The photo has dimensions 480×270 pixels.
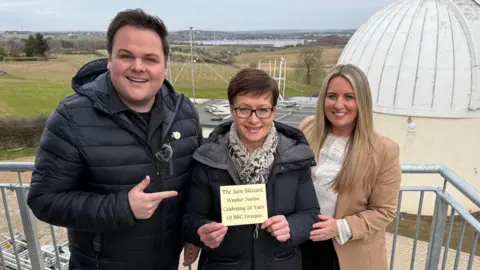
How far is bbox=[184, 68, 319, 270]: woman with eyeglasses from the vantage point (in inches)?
78.3

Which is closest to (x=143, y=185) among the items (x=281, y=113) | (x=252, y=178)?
(x=252, y=178)

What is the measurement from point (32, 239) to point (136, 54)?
251cm

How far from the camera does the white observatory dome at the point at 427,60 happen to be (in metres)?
10.4

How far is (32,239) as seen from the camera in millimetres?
3336

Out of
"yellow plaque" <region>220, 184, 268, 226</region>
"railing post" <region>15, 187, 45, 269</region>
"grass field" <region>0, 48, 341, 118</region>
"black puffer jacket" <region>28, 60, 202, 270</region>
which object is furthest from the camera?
"grass field" <region>0, 48, 341, 118</region>

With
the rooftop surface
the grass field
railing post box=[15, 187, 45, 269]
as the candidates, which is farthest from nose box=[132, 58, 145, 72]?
the grass field

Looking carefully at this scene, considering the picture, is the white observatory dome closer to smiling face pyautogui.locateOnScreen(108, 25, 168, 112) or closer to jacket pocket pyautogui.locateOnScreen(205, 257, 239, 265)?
jacket pocket pyautogui.locateOnScreen(205, 257, 239, 265)

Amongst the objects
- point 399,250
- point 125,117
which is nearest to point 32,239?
point 125,117

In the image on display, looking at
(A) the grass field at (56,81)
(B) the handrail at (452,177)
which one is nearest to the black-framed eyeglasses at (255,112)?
(B) the handrail at (452,177)

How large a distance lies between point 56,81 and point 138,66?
51.1 m

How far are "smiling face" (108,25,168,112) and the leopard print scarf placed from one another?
1.92 feet

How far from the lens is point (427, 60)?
417 inches

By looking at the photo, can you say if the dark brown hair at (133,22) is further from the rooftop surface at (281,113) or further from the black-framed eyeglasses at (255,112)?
the rooftop surface at (281,113)

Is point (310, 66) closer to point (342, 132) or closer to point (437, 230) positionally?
point (437, 230)
